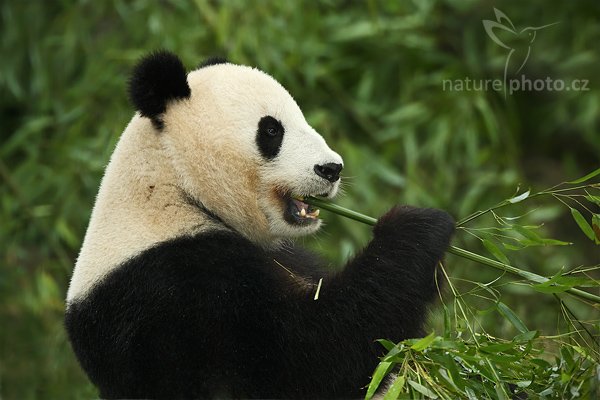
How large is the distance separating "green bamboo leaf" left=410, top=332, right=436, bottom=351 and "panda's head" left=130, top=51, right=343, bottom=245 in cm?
70

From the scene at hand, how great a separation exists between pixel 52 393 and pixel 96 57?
215 cm

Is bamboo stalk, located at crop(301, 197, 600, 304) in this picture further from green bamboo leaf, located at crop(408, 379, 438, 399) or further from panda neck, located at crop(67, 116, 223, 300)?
green bamboo leaf, located at crop(408, 379, 438, 399)

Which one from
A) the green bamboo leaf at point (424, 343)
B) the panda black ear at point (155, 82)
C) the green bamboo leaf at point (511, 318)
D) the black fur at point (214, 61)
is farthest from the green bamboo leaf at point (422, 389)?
the black fur at point (214, 61)

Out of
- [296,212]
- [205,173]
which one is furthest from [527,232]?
[205,173]

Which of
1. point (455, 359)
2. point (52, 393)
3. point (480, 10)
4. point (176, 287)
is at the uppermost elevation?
point (480, 10)

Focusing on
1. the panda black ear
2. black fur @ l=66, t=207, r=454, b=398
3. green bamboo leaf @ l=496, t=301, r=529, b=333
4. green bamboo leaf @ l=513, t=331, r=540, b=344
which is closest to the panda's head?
the panda black ear

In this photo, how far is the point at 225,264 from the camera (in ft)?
8.75

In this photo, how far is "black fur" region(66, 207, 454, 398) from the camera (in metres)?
2.61

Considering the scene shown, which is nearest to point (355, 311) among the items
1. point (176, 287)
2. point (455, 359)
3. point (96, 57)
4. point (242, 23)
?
point (455, 359)

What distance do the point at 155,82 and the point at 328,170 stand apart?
0.59 metres

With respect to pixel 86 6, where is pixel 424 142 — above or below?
below

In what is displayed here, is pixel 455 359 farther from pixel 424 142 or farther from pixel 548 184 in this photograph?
pixel 548 184

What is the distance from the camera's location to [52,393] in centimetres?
584

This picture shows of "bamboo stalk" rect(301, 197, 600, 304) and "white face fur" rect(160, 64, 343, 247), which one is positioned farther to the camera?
"white face fur" rect(160, 64, 343, 247)
